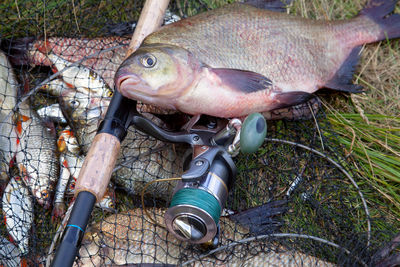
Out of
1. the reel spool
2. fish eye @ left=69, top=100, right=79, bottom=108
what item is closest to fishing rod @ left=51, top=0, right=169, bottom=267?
the reel spool

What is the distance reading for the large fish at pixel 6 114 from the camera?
269cm

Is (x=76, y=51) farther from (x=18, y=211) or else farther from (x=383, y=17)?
(x=383, y=17)

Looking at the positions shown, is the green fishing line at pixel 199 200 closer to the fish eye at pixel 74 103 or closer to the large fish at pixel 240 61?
the large fish at pixel 240 61

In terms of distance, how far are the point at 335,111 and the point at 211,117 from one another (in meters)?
1.12

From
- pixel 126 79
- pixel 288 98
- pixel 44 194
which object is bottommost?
pixel 44 194

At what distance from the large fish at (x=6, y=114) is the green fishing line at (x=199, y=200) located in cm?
134

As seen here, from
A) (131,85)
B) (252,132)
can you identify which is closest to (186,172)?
(252,132)

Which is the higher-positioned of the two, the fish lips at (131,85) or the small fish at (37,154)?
the fish lips at (131,85)

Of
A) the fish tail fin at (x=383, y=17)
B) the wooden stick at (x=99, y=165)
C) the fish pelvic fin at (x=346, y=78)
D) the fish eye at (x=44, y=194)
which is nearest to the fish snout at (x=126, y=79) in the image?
the wooden stick at (x=99, y=165)

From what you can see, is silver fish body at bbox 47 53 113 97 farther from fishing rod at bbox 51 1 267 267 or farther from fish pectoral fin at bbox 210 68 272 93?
fish pectoral fin at bbox 210 68 272 93

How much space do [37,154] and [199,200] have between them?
1.41m

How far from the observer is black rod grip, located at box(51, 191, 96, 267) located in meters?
1.69

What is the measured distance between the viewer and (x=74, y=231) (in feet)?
5.79

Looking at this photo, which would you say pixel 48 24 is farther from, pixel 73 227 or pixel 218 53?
pixel 73 227
